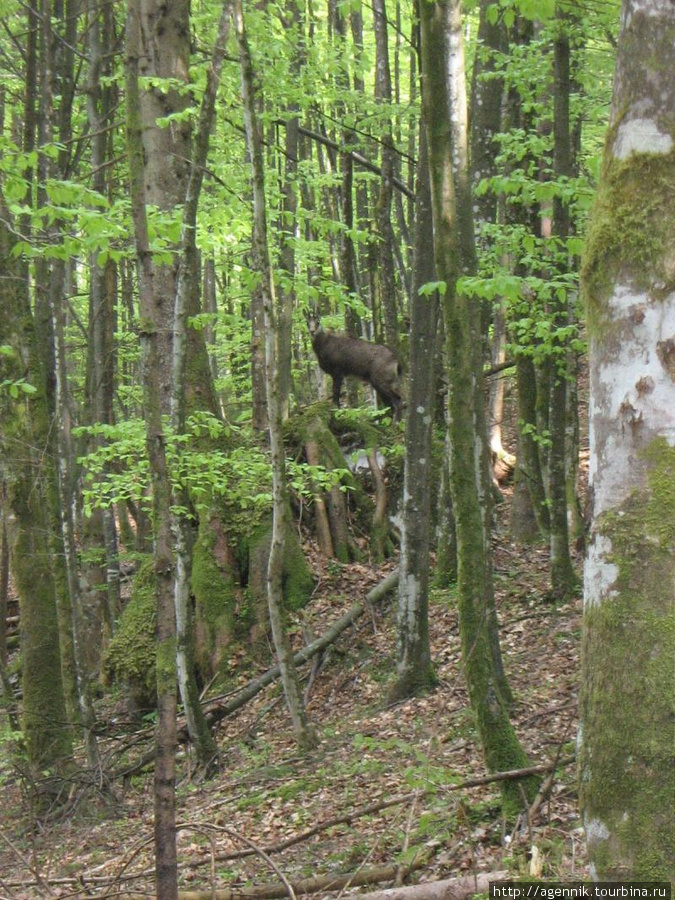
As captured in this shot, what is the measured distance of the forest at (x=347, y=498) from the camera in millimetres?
2793

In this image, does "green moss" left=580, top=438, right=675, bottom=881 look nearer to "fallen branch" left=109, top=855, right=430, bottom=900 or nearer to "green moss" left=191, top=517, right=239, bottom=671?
"fallen branch" left=109, top=855, right=430, bottom=900

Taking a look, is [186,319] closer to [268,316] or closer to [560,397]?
[268,316]

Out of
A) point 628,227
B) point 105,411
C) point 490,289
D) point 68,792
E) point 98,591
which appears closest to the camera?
point 628,227

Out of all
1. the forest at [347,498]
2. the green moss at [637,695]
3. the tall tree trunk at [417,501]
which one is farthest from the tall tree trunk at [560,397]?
the green moss at [637,695]

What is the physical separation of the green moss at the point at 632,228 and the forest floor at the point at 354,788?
2.58m

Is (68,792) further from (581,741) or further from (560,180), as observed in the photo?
(560,180)

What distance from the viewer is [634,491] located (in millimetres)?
2723

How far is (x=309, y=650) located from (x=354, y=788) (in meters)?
3.51

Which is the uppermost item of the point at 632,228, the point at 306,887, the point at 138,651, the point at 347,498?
the point at 632,228

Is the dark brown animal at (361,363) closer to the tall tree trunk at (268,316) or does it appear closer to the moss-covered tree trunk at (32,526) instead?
the moss-covered tree trunk at (32,526)

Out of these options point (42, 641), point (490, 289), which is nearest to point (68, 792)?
point (42, 641)

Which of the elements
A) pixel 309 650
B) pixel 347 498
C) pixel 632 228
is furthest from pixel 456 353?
pixel 347 498

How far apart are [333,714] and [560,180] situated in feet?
19.9

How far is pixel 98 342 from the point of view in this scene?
11242mm
